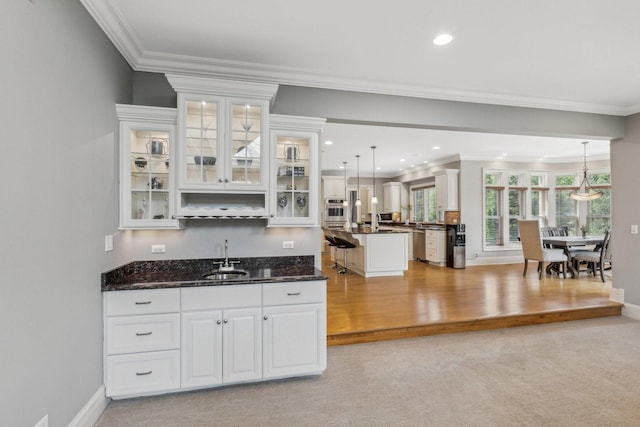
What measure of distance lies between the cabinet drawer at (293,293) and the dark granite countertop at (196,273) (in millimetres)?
45

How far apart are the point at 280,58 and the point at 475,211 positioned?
6872 millimetres

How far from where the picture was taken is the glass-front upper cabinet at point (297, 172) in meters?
2.93

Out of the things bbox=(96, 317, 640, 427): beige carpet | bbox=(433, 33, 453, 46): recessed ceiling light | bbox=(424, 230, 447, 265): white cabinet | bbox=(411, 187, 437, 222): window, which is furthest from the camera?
bbox=(411, 187, 437, 222): window

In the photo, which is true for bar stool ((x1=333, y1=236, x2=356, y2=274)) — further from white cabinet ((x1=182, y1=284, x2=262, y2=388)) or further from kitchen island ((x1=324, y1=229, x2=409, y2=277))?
white cabinet ((x1=182, y1=284, x2=262, y2=388))

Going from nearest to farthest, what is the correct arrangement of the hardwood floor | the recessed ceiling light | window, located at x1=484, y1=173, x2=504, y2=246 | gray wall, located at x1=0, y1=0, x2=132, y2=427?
gray wall, located at x1=0, y1=0, x2=132, y2=427, the recessed ceiling light, the hardwood floor, window, located at x1=484, y1=173, x2=504, y2=246

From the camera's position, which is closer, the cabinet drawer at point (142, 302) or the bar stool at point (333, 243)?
the cabinet drawer at point (142, 302)

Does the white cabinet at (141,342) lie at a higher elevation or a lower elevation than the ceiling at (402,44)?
lower

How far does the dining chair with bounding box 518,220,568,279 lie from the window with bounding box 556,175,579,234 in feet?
8.81

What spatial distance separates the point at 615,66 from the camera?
10.1ft

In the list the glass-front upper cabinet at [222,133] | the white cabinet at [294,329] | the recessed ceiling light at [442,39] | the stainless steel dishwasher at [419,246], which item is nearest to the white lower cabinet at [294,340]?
the white cabinet at [294,329]

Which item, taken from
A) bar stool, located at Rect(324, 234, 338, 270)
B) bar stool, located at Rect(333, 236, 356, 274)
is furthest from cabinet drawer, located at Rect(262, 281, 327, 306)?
bar stool, located at Rect(324, 234, 338, 270)

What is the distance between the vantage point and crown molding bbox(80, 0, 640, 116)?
7.59 ft

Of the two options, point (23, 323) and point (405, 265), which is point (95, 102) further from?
point (405, 265)

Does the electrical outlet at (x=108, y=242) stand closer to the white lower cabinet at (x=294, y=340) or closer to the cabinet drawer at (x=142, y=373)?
the cabinet drawer at (x=142, y=373)
